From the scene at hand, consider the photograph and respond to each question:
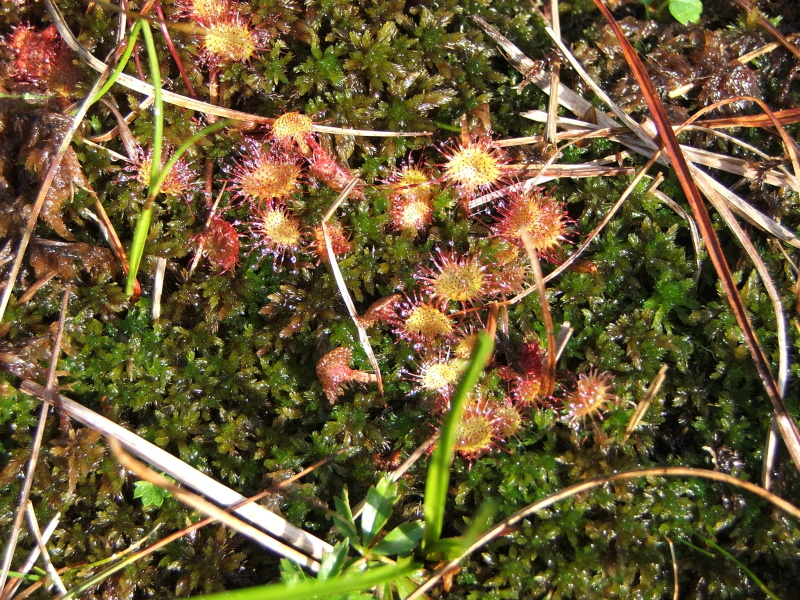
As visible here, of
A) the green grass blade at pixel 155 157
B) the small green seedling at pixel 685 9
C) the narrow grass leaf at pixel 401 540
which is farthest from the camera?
the small green seedling at pixel 685 9

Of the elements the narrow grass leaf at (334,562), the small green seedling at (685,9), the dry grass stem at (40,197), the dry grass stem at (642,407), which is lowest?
the narrow grass leaf at (334,562)

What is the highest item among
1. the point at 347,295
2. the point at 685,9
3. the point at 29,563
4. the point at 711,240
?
the point at 685,9

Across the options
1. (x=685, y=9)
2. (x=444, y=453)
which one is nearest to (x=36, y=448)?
(x=444, y=453)

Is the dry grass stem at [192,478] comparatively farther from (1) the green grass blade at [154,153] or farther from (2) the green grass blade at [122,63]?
(2) the green grass blade at [122,63]

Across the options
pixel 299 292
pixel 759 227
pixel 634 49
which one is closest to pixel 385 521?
pixel 299 292

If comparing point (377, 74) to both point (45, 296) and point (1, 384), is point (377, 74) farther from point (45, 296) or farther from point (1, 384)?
point (1, 384)

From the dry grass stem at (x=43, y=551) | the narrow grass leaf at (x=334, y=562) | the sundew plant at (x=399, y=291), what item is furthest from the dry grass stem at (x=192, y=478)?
the dry grass stem at (x=43, y=551)

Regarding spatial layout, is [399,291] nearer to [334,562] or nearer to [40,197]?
[334,562]
